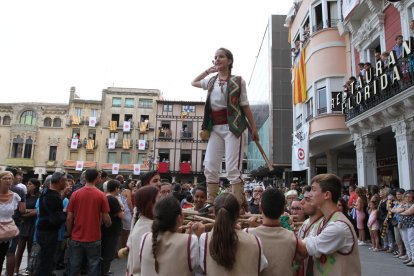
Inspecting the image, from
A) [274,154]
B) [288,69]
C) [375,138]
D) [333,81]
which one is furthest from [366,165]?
[288,69]

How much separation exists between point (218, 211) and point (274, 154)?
85.1 feet

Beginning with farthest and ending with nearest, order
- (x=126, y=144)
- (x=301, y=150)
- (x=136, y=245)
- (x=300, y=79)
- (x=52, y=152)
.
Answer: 1. (x=126, y=144)
2. (x=52, y=152)
3. (x=300, y=79)
4. (x=301, y=150)
5. (x=136, y=245)

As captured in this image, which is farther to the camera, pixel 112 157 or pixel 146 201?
pixel 112 157

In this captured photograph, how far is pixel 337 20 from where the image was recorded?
18062 millimetres

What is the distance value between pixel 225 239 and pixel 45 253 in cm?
460

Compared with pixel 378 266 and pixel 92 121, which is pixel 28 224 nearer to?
pixel 378 266

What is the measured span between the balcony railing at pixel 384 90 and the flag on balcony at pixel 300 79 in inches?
170

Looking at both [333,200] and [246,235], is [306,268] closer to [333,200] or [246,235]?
[333,200]

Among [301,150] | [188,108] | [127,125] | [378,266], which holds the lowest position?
[378,266]

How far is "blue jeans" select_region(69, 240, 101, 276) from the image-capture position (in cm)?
569

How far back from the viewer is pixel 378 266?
8.34 meters

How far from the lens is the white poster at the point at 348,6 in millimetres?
15400

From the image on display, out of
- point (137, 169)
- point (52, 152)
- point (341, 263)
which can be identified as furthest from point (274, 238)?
point (52, 152)

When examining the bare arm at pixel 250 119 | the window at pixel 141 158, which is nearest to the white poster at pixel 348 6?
the bare arm at pixel 250 119
